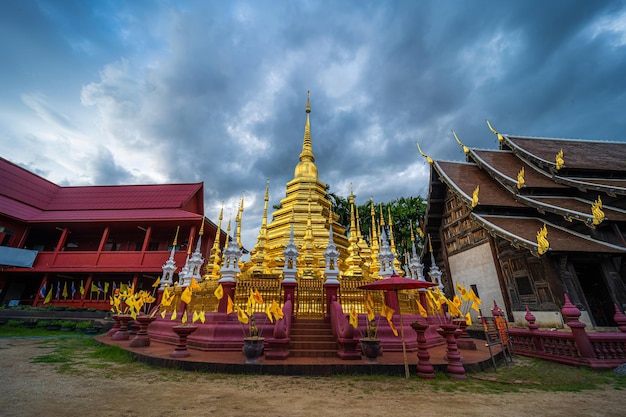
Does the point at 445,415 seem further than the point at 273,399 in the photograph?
No

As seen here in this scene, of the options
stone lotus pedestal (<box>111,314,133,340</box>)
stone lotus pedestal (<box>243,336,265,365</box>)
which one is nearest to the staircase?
stone lotus pedestal (<box>243,336,265,365</box>)

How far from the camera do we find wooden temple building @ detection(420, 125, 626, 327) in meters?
10.1

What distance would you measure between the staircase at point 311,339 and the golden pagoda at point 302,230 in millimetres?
2155

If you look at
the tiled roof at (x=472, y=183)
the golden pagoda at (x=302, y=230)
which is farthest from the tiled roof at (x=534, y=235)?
the golden pagoda at (x=302, y=230)

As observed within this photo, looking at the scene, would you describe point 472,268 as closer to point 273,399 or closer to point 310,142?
point 310,142

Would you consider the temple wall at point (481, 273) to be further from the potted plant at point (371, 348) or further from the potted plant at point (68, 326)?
the potted plant at point (68, 326)

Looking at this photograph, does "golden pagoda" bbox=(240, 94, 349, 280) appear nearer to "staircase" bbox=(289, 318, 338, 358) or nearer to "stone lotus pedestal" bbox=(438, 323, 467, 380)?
"staircase" bbox=(289, 318, 338, 358)

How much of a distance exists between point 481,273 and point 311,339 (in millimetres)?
10306

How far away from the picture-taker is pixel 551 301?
1018 centimetres

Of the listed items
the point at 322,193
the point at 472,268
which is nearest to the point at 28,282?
the point at 322,193

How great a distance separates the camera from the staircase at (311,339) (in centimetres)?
685

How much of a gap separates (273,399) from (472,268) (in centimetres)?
1325

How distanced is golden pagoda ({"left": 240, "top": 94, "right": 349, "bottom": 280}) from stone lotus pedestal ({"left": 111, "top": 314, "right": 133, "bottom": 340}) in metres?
4.24

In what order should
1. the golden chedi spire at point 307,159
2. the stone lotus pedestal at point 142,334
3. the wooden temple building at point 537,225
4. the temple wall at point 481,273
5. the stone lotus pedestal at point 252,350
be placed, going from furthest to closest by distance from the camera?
the golden chedi spire at point 307,159, the temple wall at point 481,273, the wooden temple building at point 537,225, the stone lotus pedestal at point 142,334, the stone lotus pedestal at point 252,350
